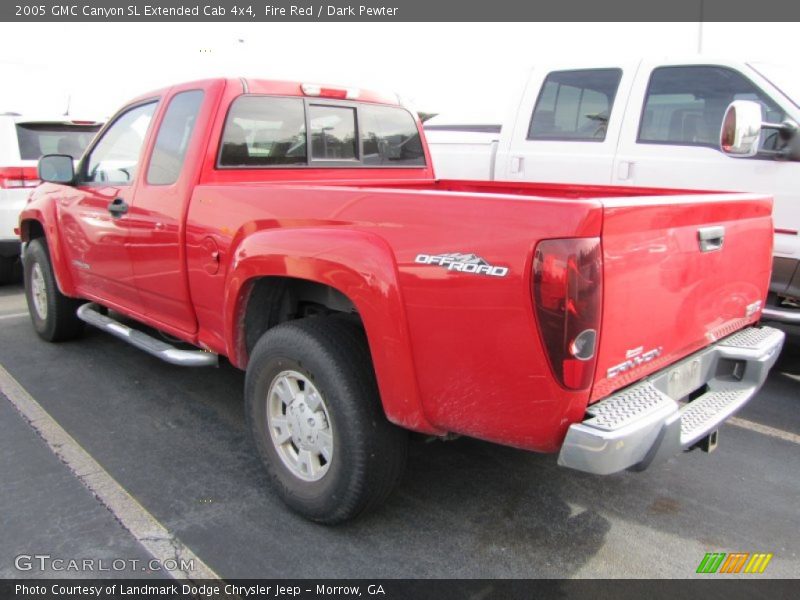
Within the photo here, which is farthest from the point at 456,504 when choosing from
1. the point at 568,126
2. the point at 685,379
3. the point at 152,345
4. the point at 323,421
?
the point at 568,126

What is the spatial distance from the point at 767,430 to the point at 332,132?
3185 mm

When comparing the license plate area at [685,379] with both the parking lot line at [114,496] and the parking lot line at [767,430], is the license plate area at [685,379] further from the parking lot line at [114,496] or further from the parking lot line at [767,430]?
the parking lot line at [114,496]

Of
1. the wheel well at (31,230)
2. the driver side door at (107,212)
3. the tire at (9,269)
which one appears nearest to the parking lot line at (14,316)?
the wheel well at (31,230)

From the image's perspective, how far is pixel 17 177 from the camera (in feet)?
23.4

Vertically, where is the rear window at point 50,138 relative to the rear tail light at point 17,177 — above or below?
above

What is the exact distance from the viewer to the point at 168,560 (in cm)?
254

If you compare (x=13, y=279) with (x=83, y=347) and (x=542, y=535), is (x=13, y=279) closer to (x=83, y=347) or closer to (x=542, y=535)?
(x=83, y=347)

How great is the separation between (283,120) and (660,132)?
2.95 metres

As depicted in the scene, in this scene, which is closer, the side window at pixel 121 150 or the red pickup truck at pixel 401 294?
the red pickup truck at pixel 401 294

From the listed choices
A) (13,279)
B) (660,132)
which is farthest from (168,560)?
(13,279)

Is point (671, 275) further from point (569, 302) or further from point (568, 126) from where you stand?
point (568, 126)

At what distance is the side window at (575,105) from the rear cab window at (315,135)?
153 centimetres

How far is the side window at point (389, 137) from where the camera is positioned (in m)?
4.20

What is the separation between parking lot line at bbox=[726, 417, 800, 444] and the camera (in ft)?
12.0
